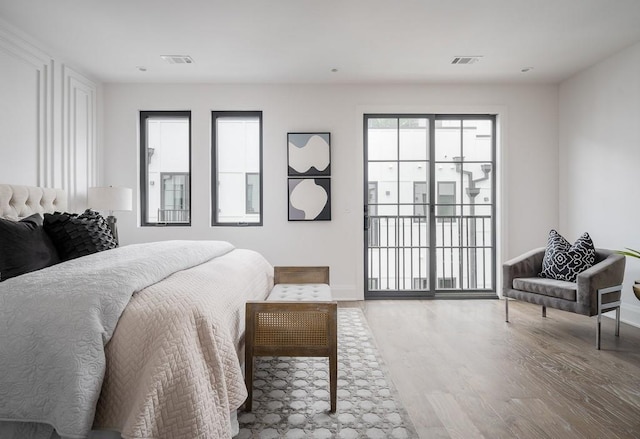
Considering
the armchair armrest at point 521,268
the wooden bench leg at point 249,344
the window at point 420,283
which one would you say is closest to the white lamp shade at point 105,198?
the wooden bench leg at point 249,344

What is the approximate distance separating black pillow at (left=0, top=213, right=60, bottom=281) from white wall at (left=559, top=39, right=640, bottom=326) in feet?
15.8

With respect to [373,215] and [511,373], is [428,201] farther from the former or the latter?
[511,373]

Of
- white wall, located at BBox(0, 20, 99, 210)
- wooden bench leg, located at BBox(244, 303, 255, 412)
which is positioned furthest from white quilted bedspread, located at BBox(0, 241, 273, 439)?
white wall, located at BBox(0, 20, 99, 210)

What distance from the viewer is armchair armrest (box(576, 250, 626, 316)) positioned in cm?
296

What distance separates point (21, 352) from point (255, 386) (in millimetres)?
1262

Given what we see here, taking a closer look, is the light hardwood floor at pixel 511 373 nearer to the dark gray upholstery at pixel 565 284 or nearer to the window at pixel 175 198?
the dark gray upholstery at pixel 565 284

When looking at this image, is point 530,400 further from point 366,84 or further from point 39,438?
point 366,84

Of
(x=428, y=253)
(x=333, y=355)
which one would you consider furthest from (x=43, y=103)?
(x=428, y=253)

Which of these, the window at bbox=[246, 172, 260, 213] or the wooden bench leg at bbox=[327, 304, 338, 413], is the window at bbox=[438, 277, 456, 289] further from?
the wooden bench leg at bbox=[327, 304, 338, 413]

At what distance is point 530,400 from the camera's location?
6.76 feet

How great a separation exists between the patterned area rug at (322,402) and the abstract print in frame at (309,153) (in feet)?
7.64

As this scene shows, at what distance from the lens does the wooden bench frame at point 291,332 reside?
1961mm

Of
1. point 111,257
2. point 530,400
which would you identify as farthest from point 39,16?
point 530,400

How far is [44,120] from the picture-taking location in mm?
3502
